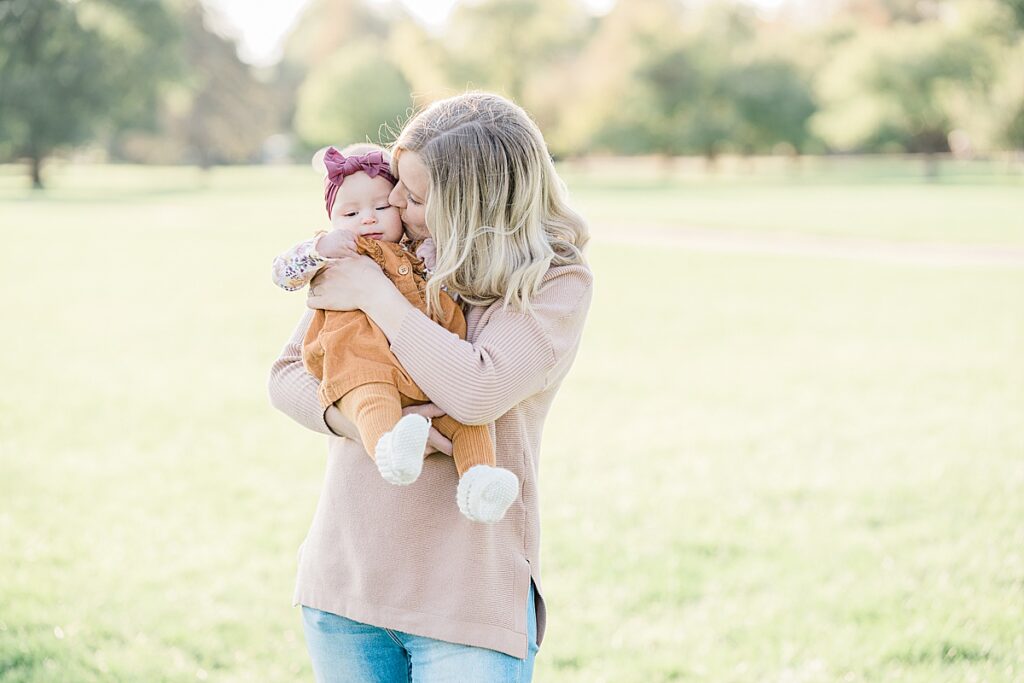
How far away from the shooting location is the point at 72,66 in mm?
45531

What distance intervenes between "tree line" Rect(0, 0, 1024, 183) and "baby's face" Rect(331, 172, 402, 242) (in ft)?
144

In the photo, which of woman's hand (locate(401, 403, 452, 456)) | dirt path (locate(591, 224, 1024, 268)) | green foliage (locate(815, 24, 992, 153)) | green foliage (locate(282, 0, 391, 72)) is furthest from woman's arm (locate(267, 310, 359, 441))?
green foliage (locate(282, 0, 391, 72))

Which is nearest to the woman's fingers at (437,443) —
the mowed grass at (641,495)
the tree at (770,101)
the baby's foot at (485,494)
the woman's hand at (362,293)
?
the baby's foot at (485,494)

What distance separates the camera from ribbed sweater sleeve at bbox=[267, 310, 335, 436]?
2.04 m

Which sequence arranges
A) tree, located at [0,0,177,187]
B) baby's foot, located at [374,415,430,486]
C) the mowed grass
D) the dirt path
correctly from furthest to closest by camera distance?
tree, located at [0,0,177,187], the dirt path, the mowed grass, baby's foot, located at [374,415,430,486]

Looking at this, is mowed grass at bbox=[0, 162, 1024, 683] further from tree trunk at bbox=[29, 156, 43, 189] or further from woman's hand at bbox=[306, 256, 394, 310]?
tree trunk at bbox=[29, 156, 43, 189]

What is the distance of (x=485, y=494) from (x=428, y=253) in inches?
21.1

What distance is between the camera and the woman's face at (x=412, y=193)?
1955 mm

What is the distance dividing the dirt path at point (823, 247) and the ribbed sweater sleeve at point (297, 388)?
16107 mm

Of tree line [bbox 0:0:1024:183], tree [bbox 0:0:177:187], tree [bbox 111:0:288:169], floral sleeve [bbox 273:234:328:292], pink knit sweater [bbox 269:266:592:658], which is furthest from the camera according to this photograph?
tree [bbox 111:0:288:169]

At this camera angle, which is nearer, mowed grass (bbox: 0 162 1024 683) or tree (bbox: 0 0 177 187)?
mowed grass (bbox: 0 162 1024 683)

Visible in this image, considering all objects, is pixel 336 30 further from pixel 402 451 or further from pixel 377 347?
pixel 402 451

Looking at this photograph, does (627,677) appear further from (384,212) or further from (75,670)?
(384,212)

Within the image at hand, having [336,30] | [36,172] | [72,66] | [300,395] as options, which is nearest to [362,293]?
[300,395]
